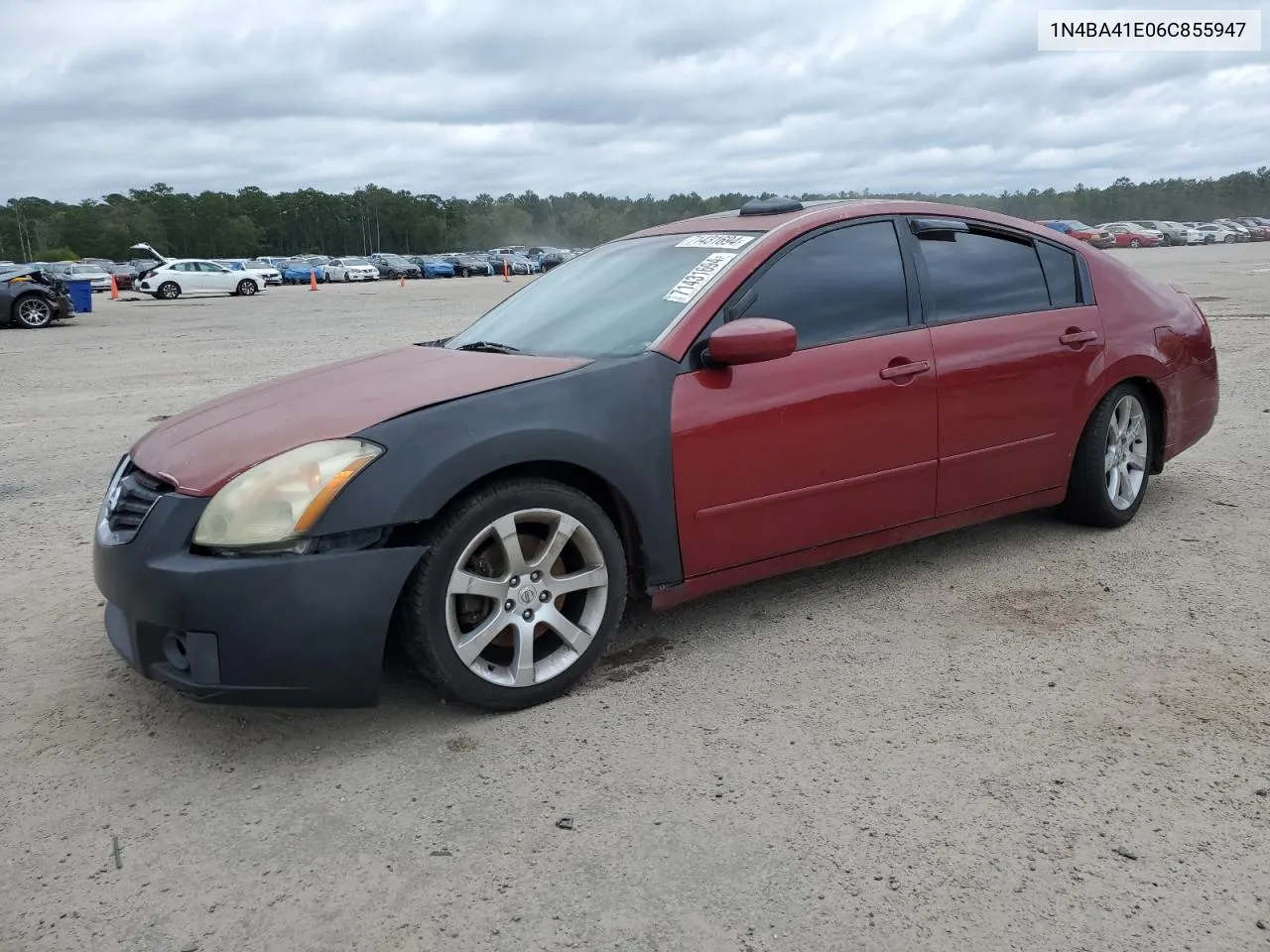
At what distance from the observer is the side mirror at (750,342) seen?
347cm

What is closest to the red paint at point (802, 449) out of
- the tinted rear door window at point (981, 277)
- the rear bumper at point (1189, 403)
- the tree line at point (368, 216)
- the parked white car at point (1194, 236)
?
the tinted rear door window at point (981, 277)

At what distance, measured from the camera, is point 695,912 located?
2.28m

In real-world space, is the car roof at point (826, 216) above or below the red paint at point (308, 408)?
above

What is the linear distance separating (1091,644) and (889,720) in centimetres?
96

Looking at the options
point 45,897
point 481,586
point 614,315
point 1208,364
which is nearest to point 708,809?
point 481,586

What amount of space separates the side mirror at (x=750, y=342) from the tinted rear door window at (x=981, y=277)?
0.93m

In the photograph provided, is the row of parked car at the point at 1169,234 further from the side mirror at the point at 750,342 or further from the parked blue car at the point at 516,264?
the side mirror at the point at 750,342

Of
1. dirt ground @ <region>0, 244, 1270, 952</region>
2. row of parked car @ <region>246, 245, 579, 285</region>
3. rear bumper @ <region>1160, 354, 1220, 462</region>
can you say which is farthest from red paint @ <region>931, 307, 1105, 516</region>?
row of parked car @ <region>246, 245, 579, 285</region>

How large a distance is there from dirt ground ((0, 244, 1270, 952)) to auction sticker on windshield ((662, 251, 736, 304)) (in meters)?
1.20

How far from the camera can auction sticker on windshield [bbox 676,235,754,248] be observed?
3934mm

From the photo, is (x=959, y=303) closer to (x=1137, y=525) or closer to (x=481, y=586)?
(x=1137, y=525)

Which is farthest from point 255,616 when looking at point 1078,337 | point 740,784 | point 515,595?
point 1078,337

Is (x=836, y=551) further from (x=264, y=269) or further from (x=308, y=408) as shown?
(x=264, y=269)

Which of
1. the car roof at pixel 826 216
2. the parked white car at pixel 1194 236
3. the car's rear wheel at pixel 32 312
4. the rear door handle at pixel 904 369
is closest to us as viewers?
the rear door handle at pixel 904 369
